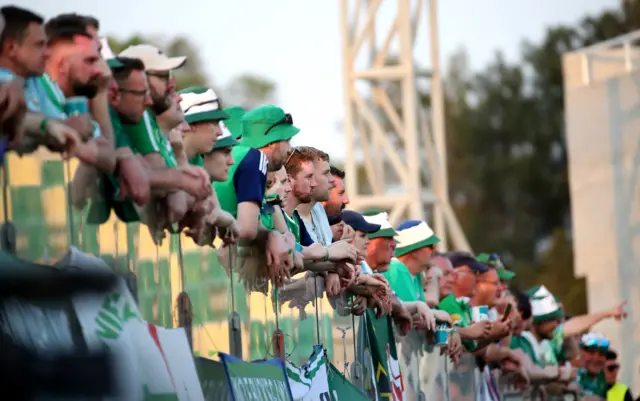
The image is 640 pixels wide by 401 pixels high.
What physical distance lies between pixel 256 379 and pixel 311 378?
1.24 metres

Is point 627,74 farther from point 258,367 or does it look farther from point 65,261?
point 65,261

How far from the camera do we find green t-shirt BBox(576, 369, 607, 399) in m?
19.0

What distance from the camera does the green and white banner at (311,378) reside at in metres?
8.91

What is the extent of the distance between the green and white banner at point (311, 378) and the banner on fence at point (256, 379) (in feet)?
0.90

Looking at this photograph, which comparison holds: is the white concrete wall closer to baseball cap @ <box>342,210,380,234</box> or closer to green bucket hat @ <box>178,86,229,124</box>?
baseball cap @ <box>342,210,380,234</box>

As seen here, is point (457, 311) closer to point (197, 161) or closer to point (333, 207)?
point (333, 207)

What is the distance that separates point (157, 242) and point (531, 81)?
2434 inches

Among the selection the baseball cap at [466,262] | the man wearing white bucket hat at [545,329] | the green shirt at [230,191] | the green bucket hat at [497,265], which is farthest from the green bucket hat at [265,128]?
the man wearing white bucket hat at [545,329]

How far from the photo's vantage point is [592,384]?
19375mm

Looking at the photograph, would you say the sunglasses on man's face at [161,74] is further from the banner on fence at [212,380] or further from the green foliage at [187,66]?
the green foliage at [187,66]

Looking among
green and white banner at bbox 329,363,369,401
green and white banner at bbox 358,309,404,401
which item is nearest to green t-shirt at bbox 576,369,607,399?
green and white banner at bbox 358,309,404,401

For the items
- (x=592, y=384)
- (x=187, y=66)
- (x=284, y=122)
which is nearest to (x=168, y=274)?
(x=284, y=122)

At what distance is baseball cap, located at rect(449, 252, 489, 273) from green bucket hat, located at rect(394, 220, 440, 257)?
188 cm

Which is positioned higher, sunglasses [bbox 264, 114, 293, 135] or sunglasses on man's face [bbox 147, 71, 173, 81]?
sunglasses on man's face [bbox 147, 71, 173, 81]
